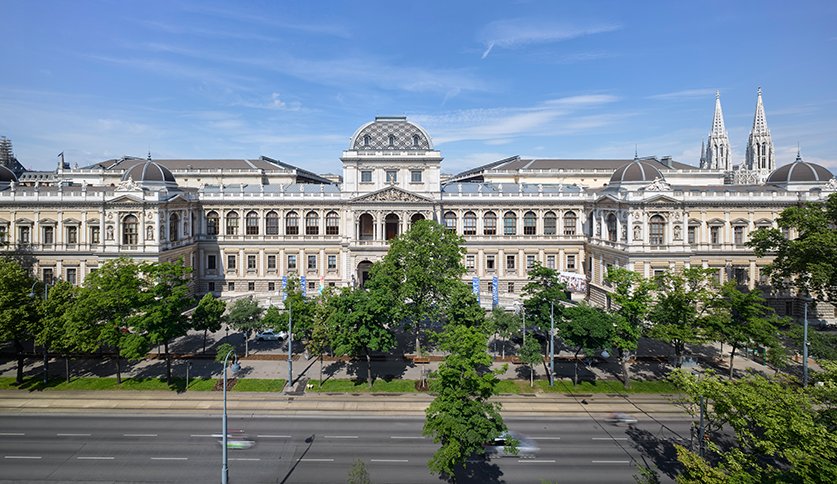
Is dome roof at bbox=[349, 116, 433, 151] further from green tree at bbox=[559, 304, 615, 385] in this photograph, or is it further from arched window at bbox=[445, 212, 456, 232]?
green tree at bbox=[559, 304, 615, 385]

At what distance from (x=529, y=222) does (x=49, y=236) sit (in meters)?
75.6

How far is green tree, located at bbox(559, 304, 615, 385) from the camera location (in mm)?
41781

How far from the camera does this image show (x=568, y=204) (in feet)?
272

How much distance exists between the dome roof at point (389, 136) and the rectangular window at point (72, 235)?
141ft

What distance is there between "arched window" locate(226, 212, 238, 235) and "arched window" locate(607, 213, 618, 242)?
205 feet

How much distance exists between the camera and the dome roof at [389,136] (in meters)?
80.2

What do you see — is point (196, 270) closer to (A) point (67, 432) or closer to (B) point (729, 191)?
(A) point (67, 432)

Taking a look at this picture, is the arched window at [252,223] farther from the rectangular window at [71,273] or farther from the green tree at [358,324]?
the green tree at [358,324]

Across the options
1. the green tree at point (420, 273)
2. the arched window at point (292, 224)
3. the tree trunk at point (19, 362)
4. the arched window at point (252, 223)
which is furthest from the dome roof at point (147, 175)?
the green tree at point (420, 273)

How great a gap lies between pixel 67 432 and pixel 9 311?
1518 cm

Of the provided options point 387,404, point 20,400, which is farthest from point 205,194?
point 387,404

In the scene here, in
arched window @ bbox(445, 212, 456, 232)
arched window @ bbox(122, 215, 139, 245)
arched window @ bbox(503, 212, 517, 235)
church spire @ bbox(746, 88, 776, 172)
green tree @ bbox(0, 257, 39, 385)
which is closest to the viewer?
green tree @ bbox(0, 257, 39, 385)

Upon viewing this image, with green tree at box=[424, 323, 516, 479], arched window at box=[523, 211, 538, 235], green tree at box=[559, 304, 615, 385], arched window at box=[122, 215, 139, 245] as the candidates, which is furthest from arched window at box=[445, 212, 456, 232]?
green tree at box=[424, 323, 516, 479]

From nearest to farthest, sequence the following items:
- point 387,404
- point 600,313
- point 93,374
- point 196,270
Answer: point 387,404, point 600,313, point 93,374, point 196,270
